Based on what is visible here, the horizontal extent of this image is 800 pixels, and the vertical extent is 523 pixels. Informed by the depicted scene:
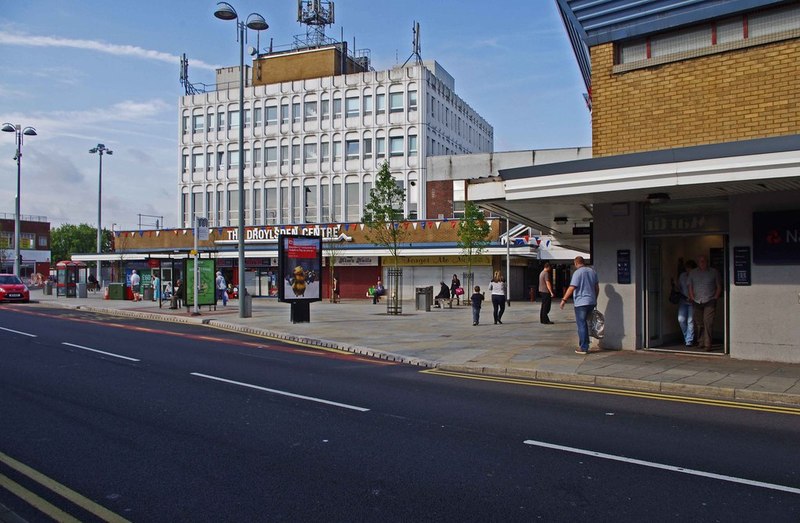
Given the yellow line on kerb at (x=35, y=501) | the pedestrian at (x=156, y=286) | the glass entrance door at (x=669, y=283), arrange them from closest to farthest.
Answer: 1. the yellow line on kerb at (x=35, y=501)
2. the glass entrance door at (x=669, y=283)
3. the pedestrian at (x=156, y=286)

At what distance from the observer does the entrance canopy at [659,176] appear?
987 centimetres

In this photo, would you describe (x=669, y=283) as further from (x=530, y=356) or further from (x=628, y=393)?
(x=628, y=393)

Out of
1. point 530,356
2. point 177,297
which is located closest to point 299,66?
point 177,297

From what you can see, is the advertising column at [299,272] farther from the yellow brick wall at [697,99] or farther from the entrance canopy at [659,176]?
the yellow brick wall at [697,99]

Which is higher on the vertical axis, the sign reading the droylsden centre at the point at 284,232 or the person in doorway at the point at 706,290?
the sign reading the droylsden centre at the point at 284,232

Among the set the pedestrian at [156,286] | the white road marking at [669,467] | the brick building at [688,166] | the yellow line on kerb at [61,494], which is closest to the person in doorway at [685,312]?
the brick building at [688,166]

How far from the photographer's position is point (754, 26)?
11688mm

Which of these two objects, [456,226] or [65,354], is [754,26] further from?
[456,226]

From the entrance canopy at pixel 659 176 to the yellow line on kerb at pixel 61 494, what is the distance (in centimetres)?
909

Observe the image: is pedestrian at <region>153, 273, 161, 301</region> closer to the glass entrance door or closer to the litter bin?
the litter bin

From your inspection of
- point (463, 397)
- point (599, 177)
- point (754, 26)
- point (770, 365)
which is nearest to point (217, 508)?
point (463, 397)

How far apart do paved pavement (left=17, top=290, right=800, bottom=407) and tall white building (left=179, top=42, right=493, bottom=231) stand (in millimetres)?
31457

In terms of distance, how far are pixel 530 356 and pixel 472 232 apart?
81.9 feet

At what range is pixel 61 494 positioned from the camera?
5172 mm
